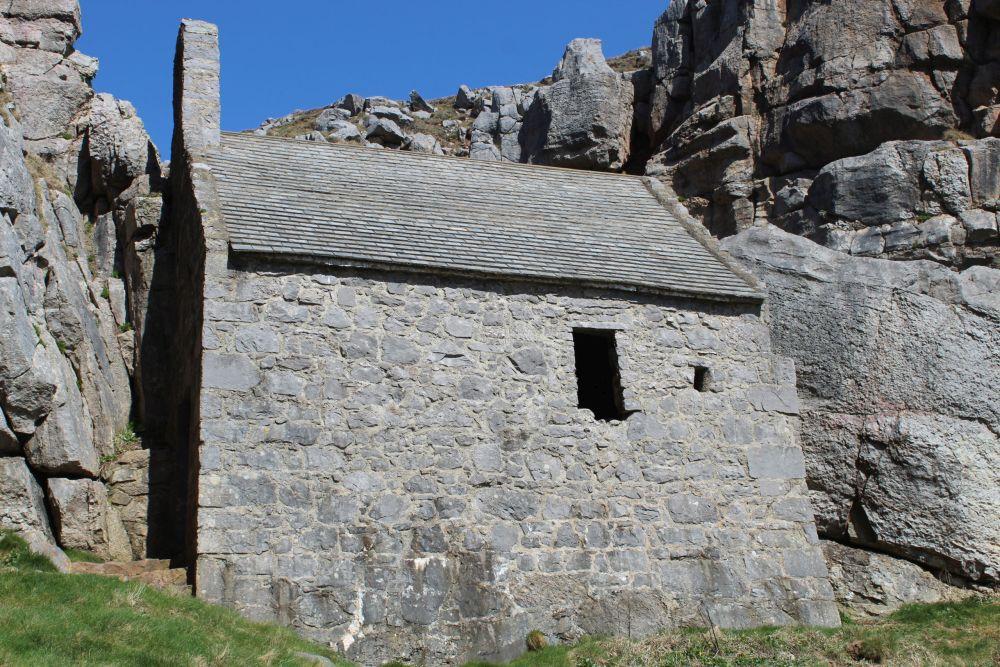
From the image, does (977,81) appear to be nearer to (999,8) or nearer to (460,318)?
(999,8)

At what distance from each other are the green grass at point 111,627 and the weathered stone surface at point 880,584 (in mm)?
6978

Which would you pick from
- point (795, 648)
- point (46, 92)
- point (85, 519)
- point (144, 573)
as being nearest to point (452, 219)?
point (85, 519)

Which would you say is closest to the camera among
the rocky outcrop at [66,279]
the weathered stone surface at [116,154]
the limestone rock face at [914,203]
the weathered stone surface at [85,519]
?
the rocky outcrop at [66,279]

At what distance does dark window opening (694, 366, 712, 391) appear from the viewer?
1359 cm

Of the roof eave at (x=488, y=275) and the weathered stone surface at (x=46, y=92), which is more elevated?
the weathered stone surface at (x=46, y=92)

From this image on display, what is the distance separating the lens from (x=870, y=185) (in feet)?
73.0

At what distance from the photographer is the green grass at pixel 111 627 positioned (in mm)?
7922

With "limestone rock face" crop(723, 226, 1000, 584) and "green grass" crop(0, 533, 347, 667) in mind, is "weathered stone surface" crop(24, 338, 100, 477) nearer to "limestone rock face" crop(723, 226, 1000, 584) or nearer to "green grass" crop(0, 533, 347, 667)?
"green grass" crop(0, 533, 347, 667)

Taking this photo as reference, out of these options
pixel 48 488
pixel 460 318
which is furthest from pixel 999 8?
pixel 48 488

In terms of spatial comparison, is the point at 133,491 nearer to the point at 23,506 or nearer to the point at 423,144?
the point at 23,506

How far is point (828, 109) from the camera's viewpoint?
23703mm

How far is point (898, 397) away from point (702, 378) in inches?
116

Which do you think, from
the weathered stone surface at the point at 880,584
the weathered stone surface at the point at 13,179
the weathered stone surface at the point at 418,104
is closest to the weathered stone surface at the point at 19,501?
the weathered stone surface at the point at 13,179

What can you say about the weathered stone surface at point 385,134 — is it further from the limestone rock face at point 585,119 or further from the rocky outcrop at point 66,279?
the rocky outcrop at point 66,279
